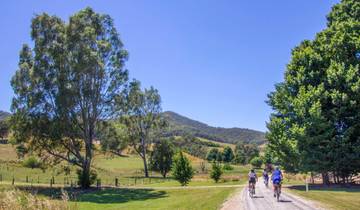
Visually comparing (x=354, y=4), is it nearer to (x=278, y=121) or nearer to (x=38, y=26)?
(x=278, y=121)

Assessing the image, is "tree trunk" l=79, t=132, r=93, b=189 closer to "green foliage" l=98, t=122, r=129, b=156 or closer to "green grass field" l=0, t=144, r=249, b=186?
"green foliage" l=98, t=122, r=129, b=156

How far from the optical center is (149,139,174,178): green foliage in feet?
268

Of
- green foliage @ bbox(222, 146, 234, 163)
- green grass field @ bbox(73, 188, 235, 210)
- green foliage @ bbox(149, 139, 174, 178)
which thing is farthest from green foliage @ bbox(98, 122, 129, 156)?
green foliage @ bbox(222, 146, 234, 163)

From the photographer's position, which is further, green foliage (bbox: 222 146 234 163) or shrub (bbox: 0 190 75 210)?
green foliage (bbox: 222 146 234 163)

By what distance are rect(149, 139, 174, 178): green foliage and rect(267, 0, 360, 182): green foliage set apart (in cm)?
4515

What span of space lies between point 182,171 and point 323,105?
2370cm

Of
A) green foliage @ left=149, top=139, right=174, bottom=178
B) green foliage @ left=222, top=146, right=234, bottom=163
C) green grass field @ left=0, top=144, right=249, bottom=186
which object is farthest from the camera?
green foliage @ left=222, top=146, right=234, bottom=163

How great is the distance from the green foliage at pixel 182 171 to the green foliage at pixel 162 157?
28.0 meters

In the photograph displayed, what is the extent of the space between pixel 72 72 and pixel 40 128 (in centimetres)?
813

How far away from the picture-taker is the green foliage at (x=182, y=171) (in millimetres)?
52656

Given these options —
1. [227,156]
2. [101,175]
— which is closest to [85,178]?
[101,175]

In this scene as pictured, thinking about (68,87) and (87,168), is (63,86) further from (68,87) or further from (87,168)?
(87,168)

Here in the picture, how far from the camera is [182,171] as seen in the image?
173ft

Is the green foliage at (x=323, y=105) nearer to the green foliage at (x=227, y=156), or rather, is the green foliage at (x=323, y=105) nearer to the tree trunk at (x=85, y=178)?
the tree trunk at (x=85, y=178)
